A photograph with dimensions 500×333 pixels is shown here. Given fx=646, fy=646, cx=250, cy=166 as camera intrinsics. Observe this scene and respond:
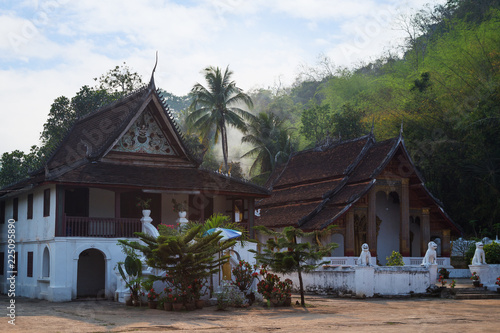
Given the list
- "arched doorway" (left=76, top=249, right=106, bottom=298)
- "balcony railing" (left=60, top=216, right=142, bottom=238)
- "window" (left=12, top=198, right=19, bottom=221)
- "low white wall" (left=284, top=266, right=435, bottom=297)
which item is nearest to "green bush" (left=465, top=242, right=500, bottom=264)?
"low white wall" (left=284, top=266, right=435, bottom=297)

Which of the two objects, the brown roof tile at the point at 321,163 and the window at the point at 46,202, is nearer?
the window at the point at 46,202

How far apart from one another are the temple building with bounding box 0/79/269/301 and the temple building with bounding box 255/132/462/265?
4868 millimetres

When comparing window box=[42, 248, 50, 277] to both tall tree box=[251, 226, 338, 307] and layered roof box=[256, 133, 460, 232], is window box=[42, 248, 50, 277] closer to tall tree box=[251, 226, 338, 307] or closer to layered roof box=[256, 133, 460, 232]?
tall tree box=[251, 226, 338, 307]

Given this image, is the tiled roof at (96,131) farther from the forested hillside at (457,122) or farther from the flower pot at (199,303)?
the forested hillside at (457,122)

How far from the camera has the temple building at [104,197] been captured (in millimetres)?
23469

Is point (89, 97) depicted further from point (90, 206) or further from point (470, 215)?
point (470, 215)

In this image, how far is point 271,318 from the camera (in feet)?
55.1

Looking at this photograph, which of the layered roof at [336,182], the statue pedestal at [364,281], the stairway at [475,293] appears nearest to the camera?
the statue pedestal at [364,281]

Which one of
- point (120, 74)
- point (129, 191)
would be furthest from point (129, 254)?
point (120, 74)

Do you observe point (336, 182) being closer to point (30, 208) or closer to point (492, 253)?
point (492, 253)

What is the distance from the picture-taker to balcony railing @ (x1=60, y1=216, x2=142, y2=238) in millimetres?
23844

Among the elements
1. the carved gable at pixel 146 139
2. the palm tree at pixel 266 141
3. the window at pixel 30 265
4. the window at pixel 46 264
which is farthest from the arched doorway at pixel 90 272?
the palm tree at pixel 266 141


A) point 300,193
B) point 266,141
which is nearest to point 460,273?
point 300,193

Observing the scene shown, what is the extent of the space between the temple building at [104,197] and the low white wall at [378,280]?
4.66m
